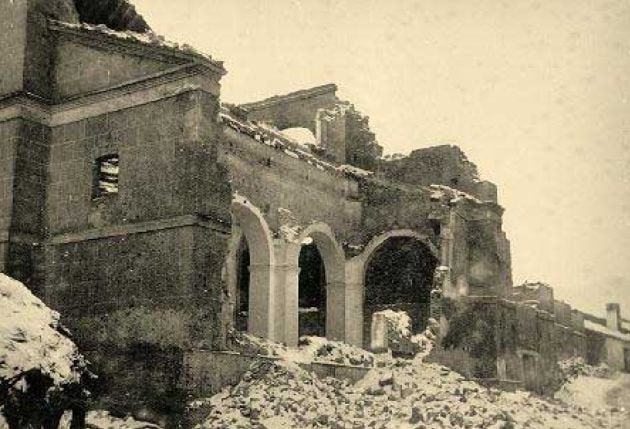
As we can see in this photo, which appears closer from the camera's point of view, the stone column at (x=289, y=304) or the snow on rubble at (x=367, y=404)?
the snow on rubble at (x=367, y=404)

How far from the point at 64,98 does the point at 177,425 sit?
5.63 meters

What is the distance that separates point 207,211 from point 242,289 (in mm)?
10325

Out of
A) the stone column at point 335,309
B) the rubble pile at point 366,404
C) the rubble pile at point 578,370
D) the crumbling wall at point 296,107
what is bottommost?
the rubble pile at point 366,404

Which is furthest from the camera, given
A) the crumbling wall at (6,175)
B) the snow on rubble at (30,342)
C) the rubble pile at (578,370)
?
the rubble pile at (578,370)

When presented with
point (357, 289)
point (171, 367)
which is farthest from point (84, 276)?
point (357, 289)

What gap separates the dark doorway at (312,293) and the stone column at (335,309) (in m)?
0.53

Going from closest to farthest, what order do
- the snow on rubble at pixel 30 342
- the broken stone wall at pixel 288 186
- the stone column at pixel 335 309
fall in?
the snow on rubble at pixel 30 342, the broken stone wall at pixel 288 186, the stone column at pixel 335 309

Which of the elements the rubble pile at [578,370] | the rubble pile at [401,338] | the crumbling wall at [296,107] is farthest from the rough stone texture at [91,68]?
the rubble pile at [578,370]

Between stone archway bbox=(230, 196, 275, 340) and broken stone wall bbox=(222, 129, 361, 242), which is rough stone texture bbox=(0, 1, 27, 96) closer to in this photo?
broken stone wall bbox=(222, 129, 361, 242)

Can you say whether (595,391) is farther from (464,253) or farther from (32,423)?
(32,423)

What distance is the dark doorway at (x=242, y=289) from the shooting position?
2103 cm

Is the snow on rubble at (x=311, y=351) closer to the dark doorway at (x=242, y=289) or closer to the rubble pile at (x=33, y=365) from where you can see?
the dark doorway at (x=242, y=289)

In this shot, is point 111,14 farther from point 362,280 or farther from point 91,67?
point 362,280

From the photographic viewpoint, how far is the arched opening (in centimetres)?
2052
